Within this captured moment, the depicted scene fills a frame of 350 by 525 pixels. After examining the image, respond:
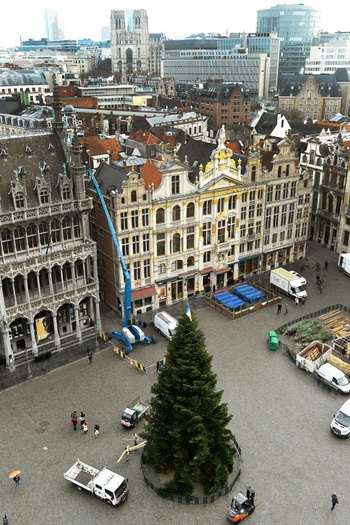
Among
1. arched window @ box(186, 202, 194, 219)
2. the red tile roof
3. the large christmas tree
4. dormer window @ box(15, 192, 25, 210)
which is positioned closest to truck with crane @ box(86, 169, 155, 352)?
dormer window @ box(15, 192, 25, 210)

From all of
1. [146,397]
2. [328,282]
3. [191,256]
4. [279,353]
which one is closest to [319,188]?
[328,282]

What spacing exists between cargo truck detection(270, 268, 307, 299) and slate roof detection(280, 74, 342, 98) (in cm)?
13761

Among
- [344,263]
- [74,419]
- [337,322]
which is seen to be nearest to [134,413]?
[74,419]

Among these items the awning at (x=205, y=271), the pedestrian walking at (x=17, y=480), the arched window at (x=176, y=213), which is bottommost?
the pedestrian walking at (x=17, y=480)

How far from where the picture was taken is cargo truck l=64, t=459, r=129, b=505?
40000 millimetres

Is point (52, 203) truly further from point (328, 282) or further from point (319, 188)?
point (319, 188)

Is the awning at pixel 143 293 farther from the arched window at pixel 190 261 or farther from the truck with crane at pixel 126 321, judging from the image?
the arched window at pixel 190 261

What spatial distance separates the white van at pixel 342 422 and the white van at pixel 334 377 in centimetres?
502

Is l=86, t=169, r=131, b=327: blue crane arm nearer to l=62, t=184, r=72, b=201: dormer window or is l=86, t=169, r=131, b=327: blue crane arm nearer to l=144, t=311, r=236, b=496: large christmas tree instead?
l=62, t=184, r=72, b=201: dormer window

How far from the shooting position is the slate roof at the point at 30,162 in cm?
5559

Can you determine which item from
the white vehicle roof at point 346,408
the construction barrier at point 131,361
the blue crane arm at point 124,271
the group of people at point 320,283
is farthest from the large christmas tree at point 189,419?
the group of people at point 320,283

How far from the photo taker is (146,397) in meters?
53.0

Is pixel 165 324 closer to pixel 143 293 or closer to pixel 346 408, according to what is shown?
pixel 143 293

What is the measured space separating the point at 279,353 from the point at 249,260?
72.2 ft
